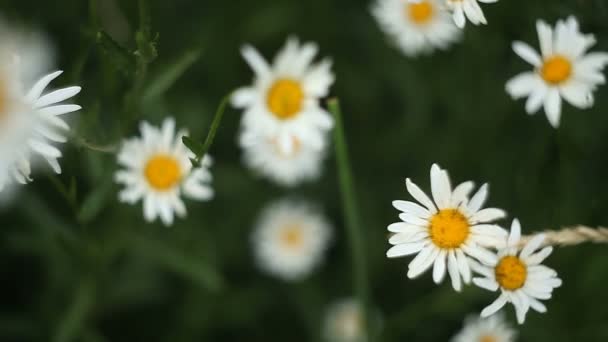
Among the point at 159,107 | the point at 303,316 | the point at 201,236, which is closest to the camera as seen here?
the point at 159,107

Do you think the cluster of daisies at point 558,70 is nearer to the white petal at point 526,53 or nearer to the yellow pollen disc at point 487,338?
the white petal at point 526,53

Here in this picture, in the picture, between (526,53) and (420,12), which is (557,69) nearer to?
(526,53)

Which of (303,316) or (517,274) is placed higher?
(303,316)

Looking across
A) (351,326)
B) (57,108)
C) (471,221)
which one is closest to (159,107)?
(57,108)

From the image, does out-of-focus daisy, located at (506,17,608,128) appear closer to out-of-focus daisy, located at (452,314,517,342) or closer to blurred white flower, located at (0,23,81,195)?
out-of-focus daisy, located at (452,314,517,342)

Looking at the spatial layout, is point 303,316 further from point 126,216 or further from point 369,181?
point 126,216

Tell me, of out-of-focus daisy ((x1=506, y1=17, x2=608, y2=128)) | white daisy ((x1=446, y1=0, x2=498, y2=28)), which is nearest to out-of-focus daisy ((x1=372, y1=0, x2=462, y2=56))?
out-of-focus daisy ((x1=506, y1=17, x2=608, y2=128))

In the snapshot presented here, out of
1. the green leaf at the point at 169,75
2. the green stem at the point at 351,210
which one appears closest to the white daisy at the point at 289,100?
the green stem at the point at 351,210
